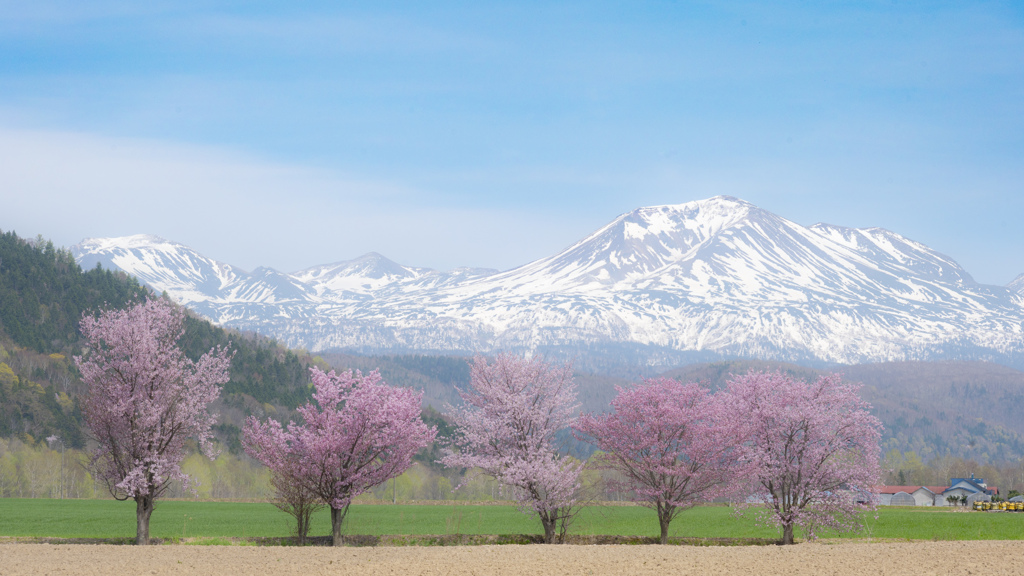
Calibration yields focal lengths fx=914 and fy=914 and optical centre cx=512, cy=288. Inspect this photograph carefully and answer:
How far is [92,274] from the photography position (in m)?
192

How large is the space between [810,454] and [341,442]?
729 inches

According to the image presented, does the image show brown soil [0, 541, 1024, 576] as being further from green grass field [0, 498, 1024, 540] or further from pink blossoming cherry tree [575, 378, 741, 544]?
green grass field [0, 498, 1024, 540]

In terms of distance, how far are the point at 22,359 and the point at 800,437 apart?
158293 mm

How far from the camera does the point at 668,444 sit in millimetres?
36875

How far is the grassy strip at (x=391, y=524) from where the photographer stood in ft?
179

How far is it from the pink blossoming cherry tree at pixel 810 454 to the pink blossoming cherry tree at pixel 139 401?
21865 mm

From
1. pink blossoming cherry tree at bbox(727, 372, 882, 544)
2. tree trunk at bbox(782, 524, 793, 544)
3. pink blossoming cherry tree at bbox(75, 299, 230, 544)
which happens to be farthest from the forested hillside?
pink blossoming cherry tree at bbox(727, 372, 882, 544)

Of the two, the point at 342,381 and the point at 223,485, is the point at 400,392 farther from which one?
the point at 223,485

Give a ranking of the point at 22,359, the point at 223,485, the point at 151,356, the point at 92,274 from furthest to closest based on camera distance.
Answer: the point at 92,274 → the point at 22,359 → the point at 223,485 → the point at 151,356

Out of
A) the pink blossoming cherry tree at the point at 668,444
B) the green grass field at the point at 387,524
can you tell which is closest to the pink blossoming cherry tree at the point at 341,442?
the pink blossoming cherry tree at the point at 668,444

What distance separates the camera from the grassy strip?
54.7 meters

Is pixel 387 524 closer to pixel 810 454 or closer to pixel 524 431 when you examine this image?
pixel 524 431

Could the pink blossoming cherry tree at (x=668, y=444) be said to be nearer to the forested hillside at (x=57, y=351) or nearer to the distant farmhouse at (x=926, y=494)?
the forested hillside at (x=57, y=351)

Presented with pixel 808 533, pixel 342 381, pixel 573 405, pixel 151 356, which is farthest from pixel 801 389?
pixel 151 356
